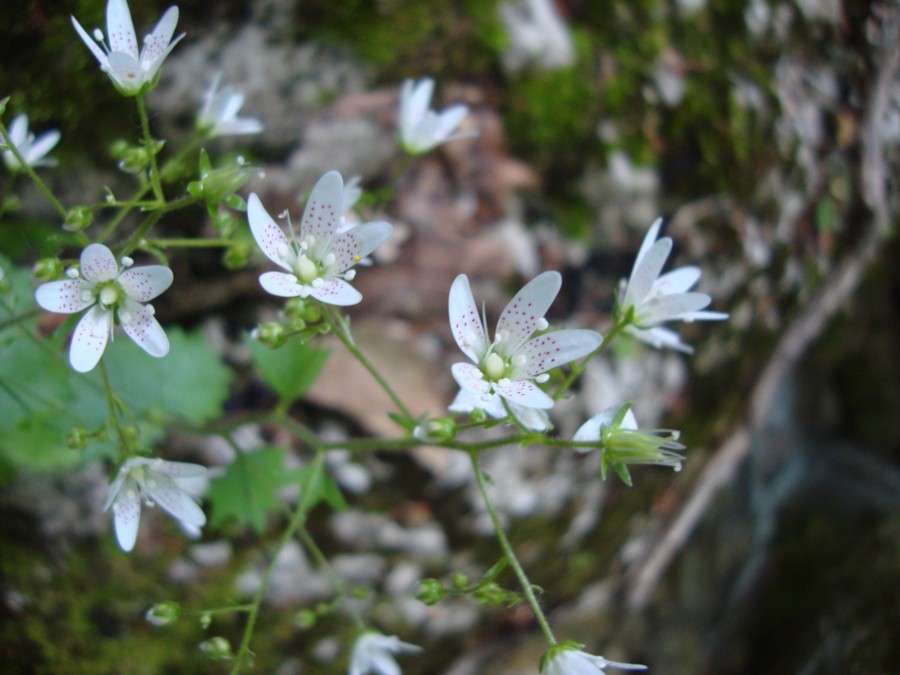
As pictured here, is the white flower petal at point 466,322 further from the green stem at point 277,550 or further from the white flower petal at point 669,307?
the green stem at point 277,550

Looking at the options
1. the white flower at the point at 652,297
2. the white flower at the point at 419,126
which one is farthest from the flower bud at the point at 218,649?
the white flower at the point at 419,126

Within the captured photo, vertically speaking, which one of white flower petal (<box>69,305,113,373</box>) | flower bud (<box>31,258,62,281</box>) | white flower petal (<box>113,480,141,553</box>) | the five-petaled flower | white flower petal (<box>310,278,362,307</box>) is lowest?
white flower petal (<box>113,480,141,553</box>)

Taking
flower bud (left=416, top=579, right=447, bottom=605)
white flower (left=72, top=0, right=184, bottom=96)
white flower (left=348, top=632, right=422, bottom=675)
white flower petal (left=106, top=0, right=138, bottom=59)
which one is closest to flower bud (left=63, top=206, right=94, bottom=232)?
white flower (left=72, top=0, right=184, bottom=96)

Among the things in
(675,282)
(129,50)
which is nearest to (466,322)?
(675,282)

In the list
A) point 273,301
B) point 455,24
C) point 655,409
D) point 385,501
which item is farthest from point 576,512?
point 455,24

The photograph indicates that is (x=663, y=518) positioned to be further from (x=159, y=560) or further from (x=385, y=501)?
(x=159, y=560)

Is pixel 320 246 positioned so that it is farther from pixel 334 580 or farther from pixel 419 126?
pixel 334 580

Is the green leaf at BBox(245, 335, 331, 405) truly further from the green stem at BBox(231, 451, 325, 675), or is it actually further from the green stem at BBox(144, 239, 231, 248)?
the green stem at BBox(144, 239, 231, 248)
